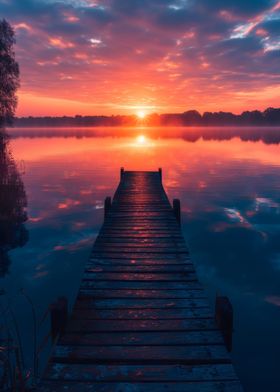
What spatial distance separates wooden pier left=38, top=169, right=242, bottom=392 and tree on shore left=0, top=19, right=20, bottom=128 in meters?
32.0

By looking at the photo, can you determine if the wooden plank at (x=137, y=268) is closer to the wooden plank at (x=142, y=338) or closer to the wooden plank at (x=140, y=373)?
the wooden plank at (x=142, y=338)

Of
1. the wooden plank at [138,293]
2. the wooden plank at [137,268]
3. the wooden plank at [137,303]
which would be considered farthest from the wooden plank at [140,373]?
the wooden plank at [137,268]

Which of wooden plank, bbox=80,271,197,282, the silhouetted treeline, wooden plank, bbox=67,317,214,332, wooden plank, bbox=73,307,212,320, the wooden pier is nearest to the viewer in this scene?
the wooden pier

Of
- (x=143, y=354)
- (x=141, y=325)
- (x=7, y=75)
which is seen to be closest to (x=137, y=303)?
(x=141, y=325)

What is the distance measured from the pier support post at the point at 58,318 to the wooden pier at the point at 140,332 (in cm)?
12

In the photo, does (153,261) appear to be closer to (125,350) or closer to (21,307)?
(125,350)

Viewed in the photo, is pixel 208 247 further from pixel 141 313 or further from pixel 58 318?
pixel 58 318

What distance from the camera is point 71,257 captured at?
1184 cm

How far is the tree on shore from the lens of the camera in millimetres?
34094

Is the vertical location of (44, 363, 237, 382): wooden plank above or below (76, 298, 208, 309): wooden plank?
above

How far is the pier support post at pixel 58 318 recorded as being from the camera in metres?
4.36

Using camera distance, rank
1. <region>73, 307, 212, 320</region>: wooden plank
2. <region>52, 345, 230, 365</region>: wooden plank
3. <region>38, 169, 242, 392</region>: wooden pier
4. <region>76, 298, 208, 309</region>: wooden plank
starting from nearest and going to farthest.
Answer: <region>38, 169, 242, 392</region>: wooden pier
<region>52, 345, 230, 365</region>: wooden plank
<region>73, 307, 212, 320</region>: wooden plank
<region>76, 298, 208, 309</region>: wooden plank

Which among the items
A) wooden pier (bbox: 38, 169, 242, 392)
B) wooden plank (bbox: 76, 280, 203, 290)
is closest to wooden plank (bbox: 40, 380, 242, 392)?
wooden pier (bbox: 38, 169, 242, 392)

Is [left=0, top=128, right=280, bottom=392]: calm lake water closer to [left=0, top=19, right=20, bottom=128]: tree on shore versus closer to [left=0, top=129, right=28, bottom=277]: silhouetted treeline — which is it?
[left=0, top=129, right=28, bottom=277]: silhouetted treeline
